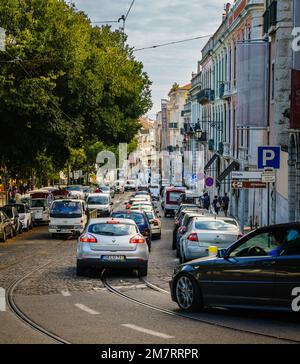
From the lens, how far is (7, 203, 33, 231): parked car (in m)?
42.8

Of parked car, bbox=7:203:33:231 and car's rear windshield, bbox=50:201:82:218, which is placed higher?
car's rear windshield, bbox=50:201:82:218

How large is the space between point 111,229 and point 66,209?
17.7 metres

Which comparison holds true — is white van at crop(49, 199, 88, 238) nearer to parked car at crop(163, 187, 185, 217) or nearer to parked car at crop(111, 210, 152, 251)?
parked car at crop(111, 210, 152, 251)

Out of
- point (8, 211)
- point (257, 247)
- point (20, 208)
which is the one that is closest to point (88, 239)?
point (257, 247)

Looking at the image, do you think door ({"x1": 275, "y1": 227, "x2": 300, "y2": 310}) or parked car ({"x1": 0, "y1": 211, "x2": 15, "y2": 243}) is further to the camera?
parked car ({"x1": 0, "y1": 211, "x2": 15, "y2": 243})

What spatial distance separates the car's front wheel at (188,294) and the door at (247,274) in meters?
0.31

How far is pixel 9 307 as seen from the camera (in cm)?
1483

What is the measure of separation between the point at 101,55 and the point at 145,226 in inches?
874

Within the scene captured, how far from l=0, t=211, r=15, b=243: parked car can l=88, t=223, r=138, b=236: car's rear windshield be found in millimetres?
15165

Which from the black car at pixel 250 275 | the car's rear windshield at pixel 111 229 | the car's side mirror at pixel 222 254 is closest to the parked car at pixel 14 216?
the car's rear windshield at pixel 111 229

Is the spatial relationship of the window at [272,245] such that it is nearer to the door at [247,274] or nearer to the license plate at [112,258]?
the door at [247,274]

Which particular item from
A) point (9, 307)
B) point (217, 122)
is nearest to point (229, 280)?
point (9, 307)

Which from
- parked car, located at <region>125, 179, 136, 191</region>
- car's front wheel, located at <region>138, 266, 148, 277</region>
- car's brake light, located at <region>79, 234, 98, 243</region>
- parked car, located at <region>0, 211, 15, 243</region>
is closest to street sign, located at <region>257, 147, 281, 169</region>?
car's front wheel, located at <region>138, 266, 148, 277</region>

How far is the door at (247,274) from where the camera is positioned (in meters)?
12.5
